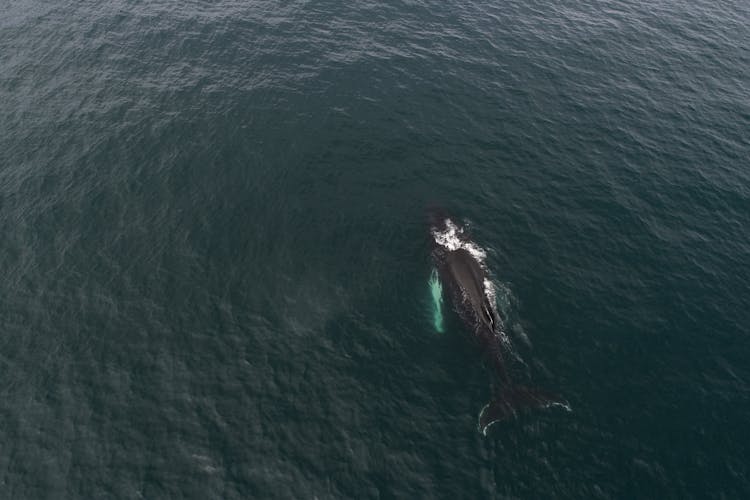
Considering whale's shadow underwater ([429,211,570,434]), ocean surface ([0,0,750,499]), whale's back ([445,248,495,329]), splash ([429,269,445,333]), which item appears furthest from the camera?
splash ([429,269,445,333])

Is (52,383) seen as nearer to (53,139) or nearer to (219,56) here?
(53,139)

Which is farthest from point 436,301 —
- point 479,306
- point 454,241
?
point 454,241

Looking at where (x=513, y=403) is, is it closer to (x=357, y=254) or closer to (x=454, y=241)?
(x=454, y=241)

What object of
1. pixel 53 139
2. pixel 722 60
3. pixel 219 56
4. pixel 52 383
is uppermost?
pixel 722 60

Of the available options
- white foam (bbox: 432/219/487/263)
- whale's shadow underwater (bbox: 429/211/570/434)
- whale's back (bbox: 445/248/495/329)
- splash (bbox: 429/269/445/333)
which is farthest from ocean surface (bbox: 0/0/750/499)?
whale's back (bbox: 445/248/495/329)

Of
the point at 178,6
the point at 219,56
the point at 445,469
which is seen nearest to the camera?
the point at 445,469

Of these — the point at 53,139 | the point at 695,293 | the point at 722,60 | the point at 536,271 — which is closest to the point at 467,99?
the point at 536,271

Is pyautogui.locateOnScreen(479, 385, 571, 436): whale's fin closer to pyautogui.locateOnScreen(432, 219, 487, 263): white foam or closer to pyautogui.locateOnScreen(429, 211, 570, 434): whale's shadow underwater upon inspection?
pyautogui.locateOnScreen(429, 211, 570, 434): whale's shadow underwater
